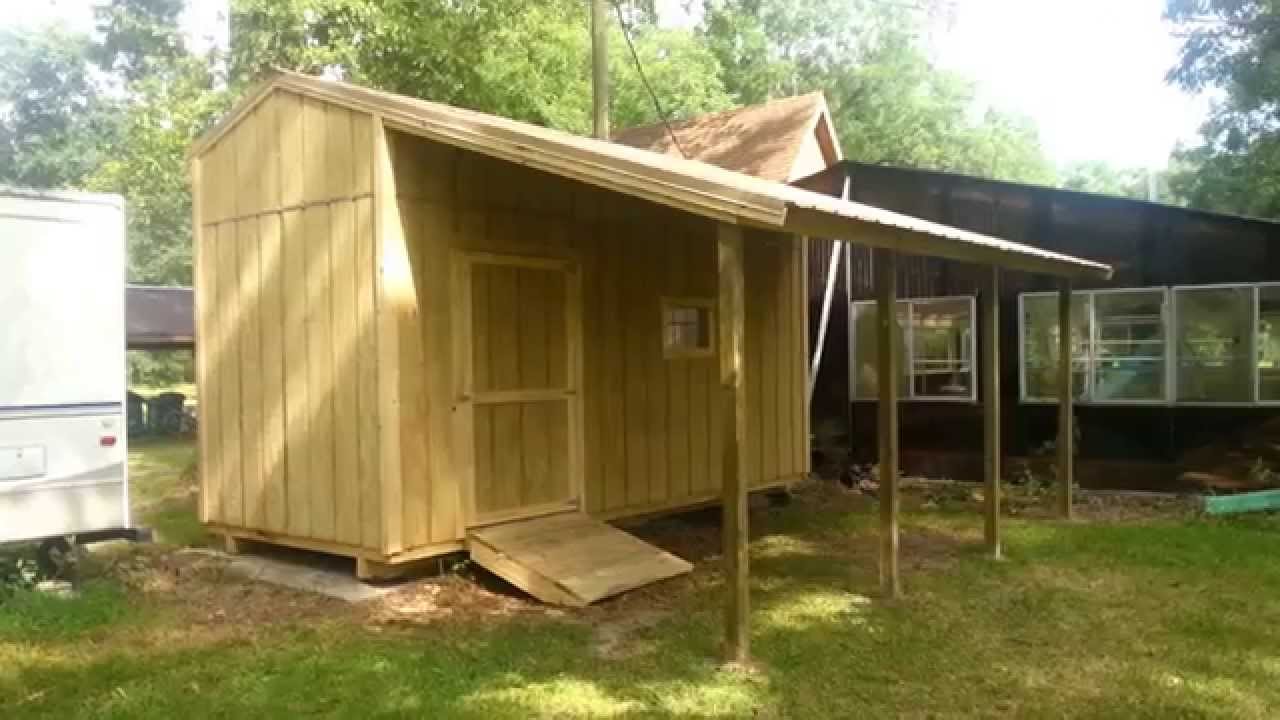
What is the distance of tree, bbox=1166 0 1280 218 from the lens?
533 inches

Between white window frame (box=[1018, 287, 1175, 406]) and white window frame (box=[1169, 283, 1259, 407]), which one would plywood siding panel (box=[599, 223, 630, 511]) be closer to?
white window frame (box=[1018, 287, 1175, 406])

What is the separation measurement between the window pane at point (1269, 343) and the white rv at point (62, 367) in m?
9.97

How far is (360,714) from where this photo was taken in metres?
4.18

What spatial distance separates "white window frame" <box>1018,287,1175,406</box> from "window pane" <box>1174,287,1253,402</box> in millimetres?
93

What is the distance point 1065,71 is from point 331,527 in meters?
29.6

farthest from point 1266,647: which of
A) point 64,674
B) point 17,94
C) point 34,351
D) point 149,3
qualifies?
point 17,94

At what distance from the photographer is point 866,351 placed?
12453 mm

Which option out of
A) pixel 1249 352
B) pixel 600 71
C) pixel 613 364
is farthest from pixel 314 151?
pixel 1249 352

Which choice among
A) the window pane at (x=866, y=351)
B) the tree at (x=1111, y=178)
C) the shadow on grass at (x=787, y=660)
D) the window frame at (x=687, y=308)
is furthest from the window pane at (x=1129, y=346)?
the tree at (x=1111, y=178)

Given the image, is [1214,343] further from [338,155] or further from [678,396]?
[338,155]

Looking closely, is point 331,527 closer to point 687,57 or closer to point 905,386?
point 905,386

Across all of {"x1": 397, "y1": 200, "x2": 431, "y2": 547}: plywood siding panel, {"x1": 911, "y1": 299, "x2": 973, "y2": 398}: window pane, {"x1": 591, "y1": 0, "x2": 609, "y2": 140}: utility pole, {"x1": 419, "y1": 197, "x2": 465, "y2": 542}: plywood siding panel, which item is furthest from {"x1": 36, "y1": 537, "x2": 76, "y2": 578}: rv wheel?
{"x1": 911, "y1": 299, "x2": 973, "y2": 398}: window pane

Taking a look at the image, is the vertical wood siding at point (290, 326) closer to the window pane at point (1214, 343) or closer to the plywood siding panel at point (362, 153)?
the plywood siding panel at point (362, 153)

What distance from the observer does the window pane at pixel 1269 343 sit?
33.0 ft
